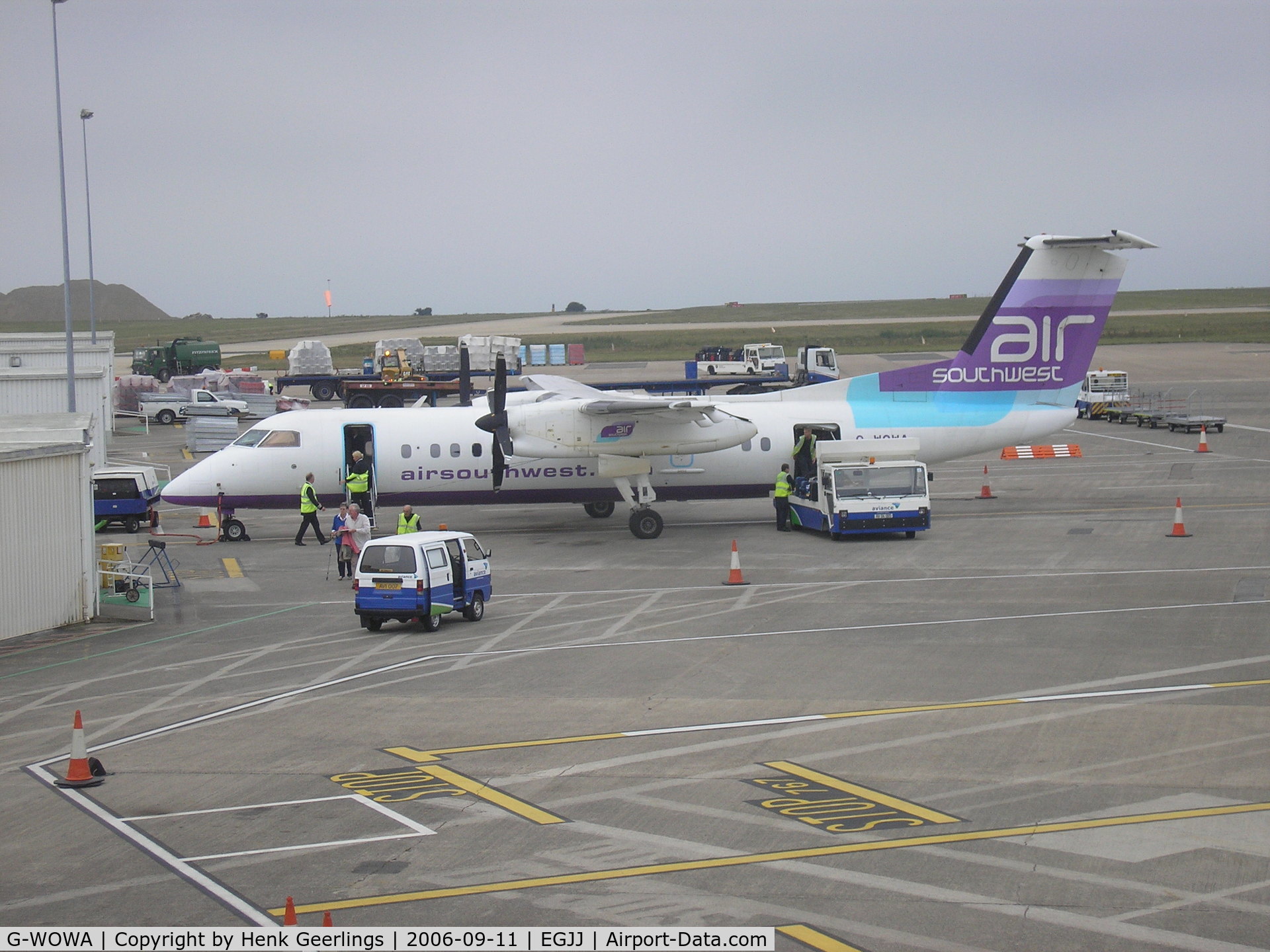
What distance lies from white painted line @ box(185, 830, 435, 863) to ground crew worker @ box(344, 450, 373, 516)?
19034 mm

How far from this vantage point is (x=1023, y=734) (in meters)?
14.4

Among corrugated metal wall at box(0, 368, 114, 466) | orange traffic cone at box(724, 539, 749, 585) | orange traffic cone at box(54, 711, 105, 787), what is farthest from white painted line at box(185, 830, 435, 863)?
corrugated metal wall at box(0, 368, 114, 466)

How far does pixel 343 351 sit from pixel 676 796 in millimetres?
108462

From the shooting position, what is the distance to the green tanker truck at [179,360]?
3191 inches

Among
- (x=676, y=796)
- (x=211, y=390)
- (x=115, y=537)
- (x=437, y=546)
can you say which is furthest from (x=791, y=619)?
(x=211, y=390)

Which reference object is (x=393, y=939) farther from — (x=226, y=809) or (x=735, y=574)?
(x=735, y=574)

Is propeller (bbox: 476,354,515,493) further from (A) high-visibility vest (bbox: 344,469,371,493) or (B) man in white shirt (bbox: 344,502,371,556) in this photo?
(B) man in white shirt (bbox: 344,502,371,556)

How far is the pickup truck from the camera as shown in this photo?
61.5 metres

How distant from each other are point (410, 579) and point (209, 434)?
108 ft

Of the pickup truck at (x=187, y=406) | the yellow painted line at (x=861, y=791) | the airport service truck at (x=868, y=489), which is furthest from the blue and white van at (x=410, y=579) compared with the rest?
the pickup truck at (x=187, y=406)

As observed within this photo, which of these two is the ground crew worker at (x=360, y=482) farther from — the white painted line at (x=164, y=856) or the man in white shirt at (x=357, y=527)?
the white painted line at (x=164, y=856)

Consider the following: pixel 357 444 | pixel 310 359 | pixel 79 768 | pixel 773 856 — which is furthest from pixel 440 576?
pixel 310 359

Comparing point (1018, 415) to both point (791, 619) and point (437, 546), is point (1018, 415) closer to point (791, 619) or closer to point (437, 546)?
point (791, 619)

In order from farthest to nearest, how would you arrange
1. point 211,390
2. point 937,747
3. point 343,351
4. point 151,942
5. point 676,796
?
point 343,351
point 211,390
point 937,747
point 676,796
point 151,942
